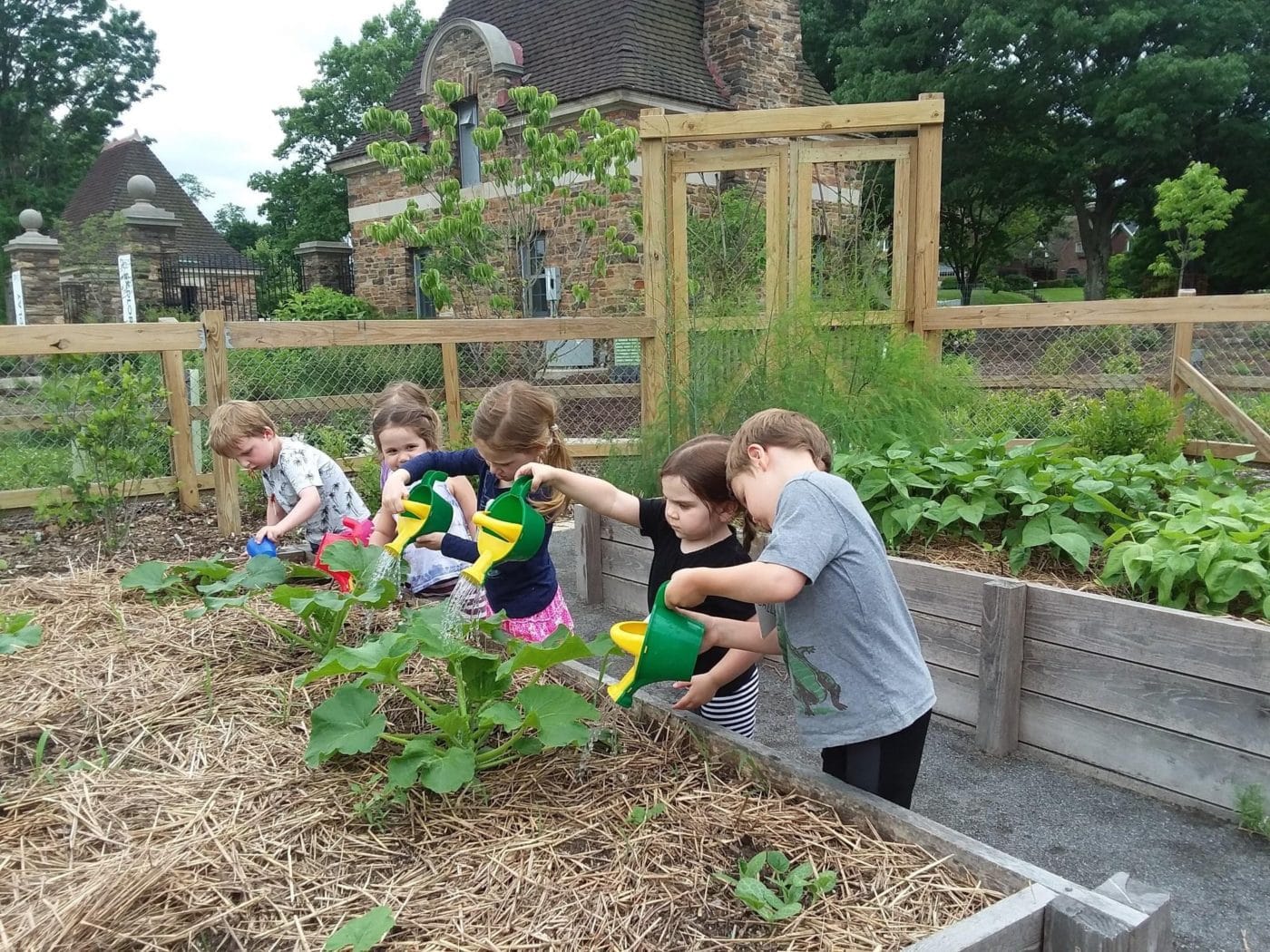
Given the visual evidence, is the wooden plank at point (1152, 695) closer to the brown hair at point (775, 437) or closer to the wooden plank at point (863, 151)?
the brown hair at point (775, 437)

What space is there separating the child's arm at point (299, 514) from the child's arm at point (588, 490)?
1359mm

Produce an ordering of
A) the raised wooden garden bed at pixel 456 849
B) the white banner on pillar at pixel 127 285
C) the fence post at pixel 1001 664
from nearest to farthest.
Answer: the raised wooden garden bed at pixel 456 849 → the fence post at pixel 1001 664 → the white banner on pillar at pixel 127 285

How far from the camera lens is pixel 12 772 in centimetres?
177

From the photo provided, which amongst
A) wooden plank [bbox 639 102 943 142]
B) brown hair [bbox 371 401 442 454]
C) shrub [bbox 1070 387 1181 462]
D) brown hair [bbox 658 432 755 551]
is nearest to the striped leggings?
brown hair [bbox 658 432 755 551]

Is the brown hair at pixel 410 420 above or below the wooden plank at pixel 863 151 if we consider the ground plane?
below

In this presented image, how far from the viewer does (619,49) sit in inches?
570

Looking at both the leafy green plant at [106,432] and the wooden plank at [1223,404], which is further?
the wooden plank at [1223,404]

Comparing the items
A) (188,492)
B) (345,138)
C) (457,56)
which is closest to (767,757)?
(188,492)

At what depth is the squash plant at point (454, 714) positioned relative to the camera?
160 cm

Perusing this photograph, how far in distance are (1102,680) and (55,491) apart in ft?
16.2

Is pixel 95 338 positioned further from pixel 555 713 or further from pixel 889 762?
pixel 889 762

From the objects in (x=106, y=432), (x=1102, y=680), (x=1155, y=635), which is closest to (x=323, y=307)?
(x=106, y=432)

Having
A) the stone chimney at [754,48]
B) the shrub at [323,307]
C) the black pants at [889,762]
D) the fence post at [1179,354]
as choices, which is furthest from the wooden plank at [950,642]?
the shrub at [323,307]

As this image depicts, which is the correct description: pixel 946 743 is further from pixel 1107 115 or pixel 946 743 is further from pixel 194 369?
pixel 1107 115
